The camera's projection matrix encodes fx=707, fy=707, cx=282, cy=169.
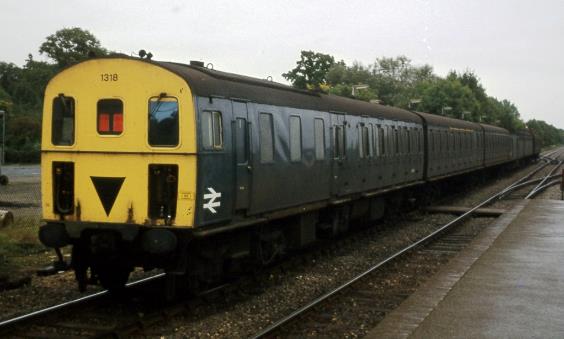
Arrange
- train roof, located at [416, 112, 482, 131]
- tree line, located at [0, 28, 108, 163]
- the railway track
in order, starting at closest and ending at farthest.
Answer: the railway track, train roof, located at [416, 112, 482, 131], tree line, located at [0, 28, 108, 163]

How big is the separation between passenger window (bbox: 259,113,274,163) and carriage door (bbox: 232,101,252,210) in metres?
0.49

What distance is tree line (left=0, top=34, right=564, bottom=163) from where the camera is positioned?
171ft

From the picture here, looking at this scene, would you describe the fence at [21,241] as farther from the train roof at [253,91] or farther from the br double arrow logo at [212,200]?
the train roof at [253,91]

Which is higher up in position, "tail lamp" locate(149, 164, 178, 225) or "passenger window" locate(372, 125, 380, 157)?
"passenger window" locate(372, 125, 380, 157)

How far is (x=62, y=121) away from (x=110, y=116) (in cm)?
70

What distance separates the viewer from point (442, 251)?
14.1 meters

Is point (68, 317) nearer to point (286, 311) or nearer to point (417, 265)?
point (286, 311)

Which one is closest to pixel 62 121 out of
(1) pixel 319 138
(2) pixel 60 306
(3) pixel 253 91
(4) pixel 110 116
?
(4) pixel 110 116

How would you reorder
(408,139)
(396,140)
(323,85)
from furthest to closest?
1. (323,85)
2. (408,139)
3. (396,140)

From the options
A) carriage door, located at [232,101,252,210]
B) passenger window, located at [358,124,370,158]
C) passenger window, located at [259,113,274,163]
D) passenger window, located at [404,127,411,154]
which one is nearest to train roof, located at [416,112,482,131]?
passenger window, located at [404,127,411,154]

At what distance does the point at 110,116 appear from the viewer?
8.46 meters

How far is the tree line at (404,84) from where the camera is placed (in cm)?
7375

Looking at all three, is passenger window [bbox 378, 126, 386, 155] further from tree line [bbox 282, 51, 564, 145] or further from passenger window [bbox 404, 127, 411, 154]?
tree line [bbox 282, 51, 564, 145]

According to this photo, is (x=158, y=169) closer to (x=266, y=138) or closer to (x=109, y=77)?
(x=109, y=77)
